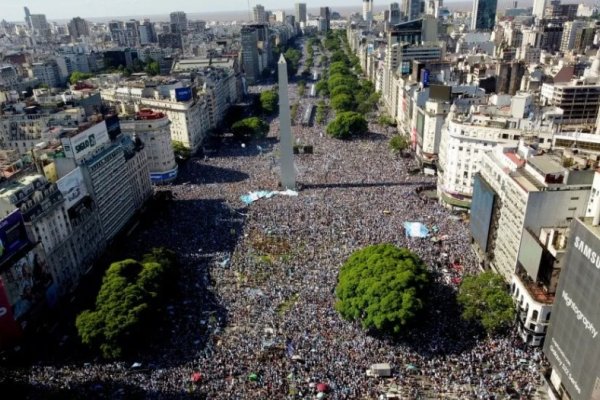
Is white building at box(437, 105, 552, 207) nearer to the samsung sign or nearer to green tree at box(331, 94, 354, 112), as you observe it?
the samsung sign

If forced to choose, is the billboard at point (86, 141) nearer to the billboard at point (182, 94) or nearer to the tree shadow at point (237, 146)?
the billboard at point (182, 94)

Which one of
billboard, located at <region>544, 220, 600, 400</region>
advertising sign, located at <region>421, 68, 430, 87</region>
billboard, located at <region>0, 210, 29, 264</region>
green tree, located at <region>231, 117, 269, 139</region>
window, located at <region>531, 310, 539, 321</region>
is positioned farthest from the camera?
green tree, located at <region>231, 117, 269, 139</region>

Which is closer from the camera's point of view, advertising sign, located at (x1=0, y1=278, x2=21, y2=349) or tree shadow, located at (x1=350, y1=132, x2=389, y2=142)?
advertising sign, located at (x1=0, y1=278, x2=21, y2=349)

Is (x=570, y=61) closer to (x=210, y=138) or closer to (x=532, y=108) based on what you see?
(x=532, y=108)

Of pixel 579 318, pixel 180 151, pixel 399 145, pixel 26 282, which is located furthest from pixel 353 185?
pixel 26 282

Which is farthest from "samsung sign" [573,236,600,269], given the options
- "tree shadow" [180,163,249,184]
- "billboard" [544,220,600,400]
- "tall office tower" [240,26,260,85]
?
"tall office tower" [240,26,260,85]

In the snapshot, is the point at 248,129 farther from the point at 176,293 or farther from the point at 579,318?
the point at 579,318

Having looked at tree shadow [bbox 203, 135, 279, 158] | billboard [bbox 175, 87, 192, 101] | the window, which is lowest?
tree shadow [bbox 203, 135, 279, 158]

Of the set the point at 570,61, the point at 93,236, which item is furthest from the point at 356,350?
the point at 570,61
